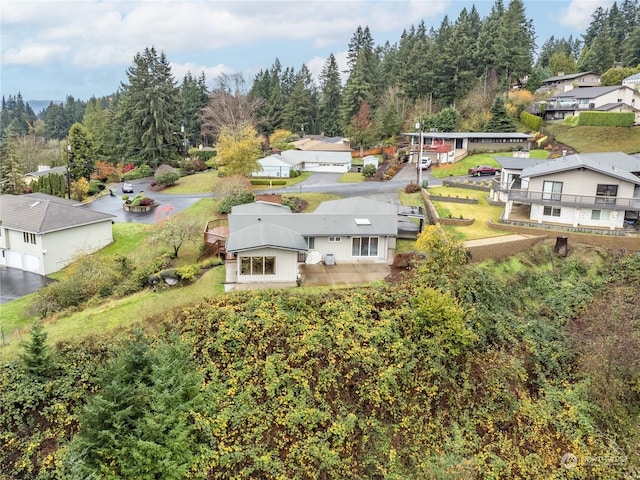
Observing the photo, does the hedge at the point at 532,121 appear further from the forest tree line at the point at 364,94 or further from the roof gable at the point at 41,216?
the roof gable at the point at 41,216

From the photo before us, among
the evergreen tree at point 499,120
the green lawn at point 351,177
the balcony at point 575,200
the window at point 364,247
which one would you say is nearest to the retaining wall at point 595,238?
the balcony at point 575,200

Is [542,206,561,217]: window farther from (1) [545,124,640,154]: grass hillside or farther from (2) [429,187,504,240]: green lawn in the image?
(1) [545,124,640,154]: grass hillside

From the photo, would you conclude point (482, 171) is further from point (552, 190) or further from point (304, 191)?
point (304, 191)

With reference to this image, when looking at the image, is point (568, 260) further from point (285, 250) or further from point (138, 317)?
point (138, 317)

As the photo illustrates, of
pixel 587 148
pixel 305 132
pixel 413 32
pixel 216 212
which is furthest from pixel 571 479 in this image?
pixel 413 32

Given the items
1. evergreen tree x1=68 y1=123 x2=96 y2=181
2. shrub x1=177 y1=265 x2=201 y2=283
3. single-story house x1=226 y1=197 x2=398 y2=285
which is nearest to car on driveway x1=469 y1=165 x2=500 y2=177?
single-story house x1=226 y1=197 x2=398 y2=285
